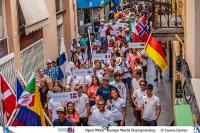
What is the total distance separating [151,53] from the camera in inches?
637

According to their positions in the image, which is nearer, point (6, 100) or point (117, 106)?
point (6, 100)

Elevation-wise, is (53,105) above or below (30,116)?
below

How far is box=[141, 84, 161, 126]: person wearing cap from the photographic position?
1234cm

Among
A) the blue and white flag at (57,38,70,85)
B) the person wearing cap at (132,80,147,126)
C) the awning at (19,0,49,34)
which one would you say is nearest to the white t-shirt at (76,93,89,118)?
the person wearing cap at (132,80,147,126)

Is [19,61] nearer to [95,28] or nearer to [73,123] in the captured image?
[73,123]

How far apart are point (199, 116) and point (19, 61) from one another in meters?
8.40

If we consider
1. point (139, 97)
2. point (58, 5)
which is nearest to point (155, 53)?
point (139, 97)

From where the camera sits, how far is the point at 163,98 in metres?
19.4

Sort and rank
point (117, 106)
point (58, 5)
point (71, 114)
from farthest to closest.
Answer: point (58, 5), point (117, 106), point (71, 114)

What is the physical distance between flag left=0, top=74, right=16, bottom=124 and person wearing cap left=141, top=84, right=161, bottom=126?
2.98 metres

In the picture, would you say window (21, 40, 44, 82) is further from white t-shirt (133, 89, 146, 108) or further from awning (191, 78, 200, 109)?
awning (191, 78, 200, 109)

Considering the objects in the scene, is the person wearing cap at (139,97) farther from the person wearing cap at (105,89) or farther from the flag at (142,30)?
the flag at (142,30)

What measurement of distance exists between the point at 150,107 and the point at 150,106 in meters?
0.02

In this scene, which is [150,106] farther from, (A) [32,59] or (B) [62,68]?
(A) [32,59]
